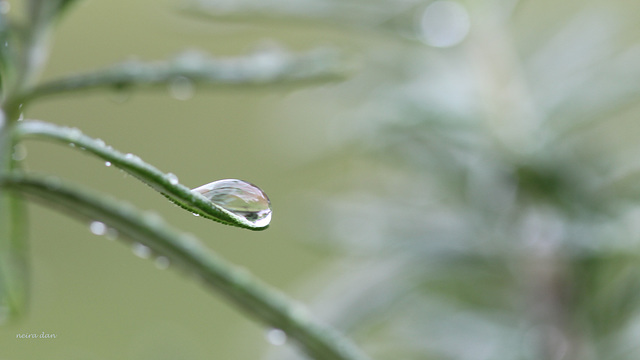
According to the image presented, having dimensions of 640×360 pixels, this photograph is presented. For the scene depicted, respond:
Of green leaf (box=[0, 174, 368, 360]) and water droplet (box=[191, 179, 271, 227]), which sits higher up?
water droplet (box=[191, 179, 271, 227])

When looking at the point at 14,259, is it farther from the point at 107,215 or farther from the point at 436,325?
the point at 436,325

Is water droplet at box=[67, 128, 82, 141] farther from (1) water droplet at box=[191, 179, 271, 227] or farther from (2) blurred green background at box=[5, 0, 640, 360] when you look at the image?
(2) blurred green background at box=[5, 0, 640, 360]

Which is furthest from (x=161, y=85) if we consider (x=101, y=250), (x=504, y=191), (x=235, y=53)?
(x=235, y=53)

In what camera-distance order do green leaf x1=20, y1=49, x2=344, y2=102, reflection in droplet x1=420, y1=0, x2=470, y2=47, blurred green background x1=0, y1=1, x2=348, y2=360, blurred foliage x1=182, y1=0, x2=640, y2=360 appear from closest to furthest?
green leaf x1=20, y1=49, x2=344, y2=102 → blurred foliage x1=182, y1=0, x2=640, y2=360 → reflection in droplet x1=420, y1=0, x2=470, y2=47 → blurred green background x1=0, y1=1, x2=348, y2=360

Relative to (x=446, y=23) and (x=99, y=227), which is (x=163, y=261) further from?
(x=446, y=23)

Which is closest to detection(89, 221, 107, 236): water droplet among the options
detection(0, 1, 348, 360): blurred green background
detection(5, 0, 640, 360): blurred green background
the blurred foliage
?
detection(5, 0, 640, 360): blurred green background

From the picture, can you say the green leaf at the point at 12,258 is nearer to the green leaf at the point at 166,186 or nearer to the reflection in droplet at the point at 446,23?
the green leaf at the point at 166,186

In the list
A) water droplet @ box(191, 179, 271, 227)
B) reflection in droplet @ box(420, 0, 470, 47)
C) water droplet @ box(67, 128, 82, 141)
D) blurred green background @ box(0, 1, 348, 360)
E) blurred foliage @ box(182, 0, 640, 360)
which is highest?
blurred green background @ box(0, 1, 348, 360)
